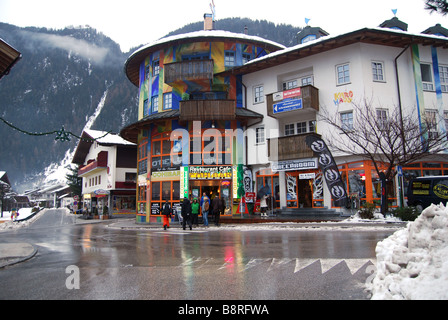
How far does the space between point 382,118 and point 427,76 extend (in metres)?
5.47

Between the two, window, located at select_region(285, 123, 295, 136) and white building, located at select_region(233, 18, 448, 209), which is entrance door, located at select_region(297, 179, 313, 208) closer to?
white building, located at select_region(233, 18, 448, 209)

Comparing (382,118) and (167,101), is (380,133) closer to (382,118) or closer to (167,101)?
(382,118)

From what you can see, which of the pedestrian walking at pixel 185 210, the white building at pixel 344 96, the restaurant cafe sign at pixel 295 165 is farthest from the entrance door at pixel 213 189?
the pedestrian walking at pixel 185 210

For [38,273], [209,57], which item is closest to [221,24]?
[209,57]

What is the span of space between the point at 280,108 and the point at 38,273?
19.7 metres

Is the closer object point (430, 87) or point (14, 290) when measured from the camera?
point (14, 290)

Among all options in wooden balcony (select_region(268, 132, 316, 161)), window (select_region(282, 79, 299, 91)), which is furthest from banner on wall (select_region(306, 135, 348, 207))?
window (select_region(282, 79, 299, 91))

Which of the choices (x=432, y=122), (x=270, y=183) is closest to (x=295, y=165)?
(x=270, y=183)

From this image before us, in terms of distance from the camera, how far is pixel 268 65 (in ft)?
88.2

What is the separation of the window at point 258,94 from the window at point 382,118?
332 inches

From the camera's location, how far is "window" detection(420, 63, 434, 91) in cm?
2408

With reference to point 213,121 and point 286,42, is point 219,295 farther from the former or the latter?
point 286,42

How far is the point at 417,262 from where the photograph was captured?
16.8 feet

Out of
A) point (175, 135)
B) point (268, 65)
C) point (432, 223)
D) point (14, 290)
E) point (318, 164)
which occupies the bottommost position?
point (14, 290)
